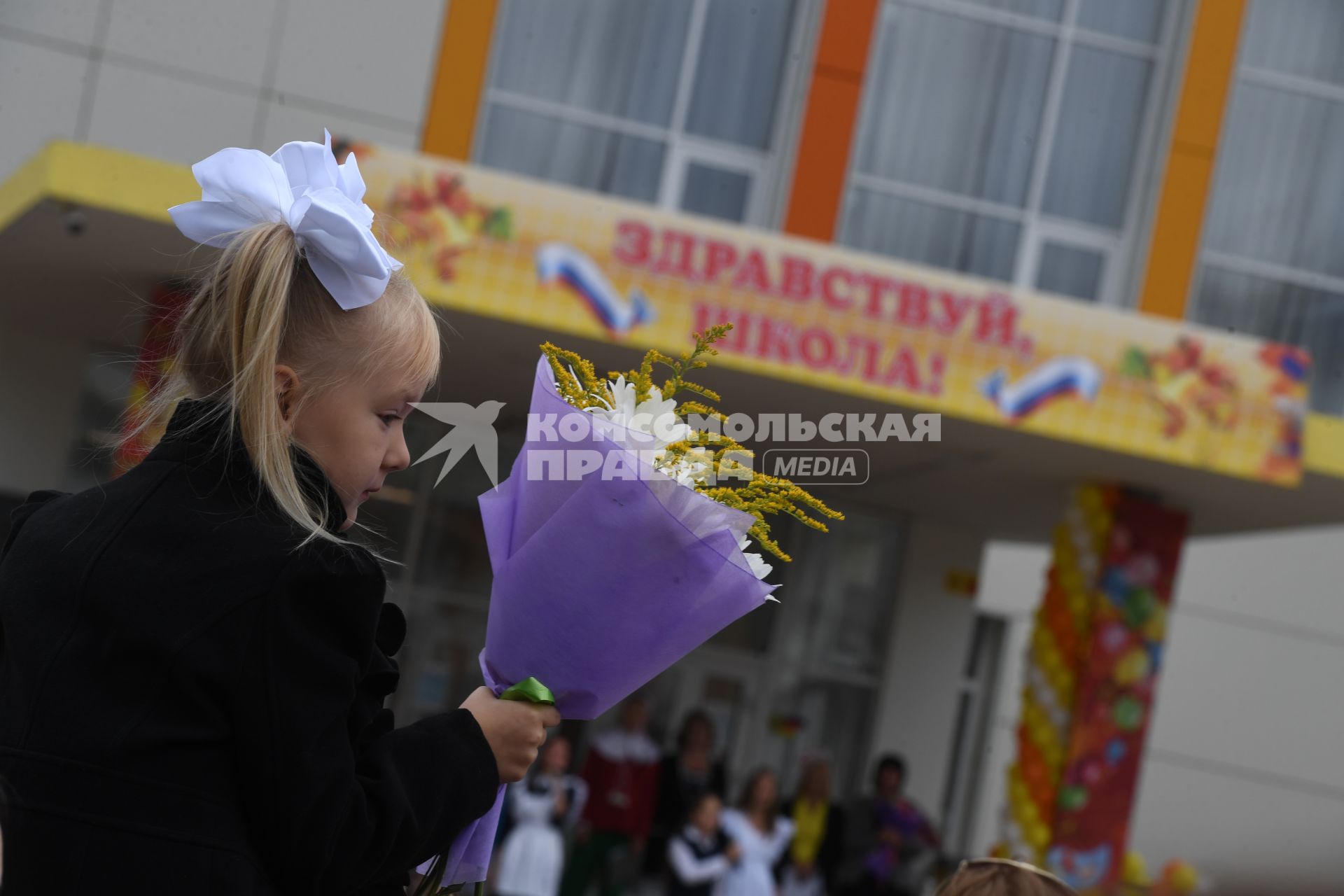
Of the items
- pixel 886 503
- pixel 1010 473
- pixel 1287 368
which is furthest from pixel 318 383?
pixel 886 503

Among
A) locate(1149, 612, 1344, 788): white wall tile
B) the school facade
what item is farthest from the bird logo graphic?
locate(1149, 612, 1344, 788): white wall tile

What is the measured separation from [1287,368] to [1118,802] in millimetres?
2745

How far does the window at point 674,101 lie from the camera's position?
1056cm

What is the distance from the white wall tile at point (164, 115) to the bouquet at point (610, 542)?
8566 mm

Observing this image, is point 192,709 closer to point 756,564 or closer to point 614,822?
point 756,564

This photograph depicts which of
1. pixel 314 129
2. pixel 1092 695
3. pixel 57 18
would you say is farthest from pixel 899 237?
pixel 57 18

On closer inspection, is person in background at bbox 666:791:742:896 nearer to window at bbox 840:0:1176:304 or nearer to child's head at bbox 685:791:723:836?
child's head at bbox 685:791:723:836

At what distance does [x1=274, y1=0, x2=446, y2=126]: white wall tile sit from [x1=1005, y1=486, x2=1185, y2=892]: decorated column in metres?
5.35

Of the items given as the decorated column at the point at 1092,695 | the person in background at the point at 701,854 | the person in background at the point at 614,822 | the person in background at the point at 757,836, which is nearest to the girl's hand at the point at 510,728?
the person in background at the point at 701,854

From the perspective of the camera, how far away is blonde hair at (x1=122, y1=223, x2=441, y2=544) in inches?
58.4

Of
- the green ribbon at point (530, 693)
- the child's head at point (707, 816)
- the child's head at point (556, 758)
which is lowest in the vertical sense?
the child's head at point (707, 816)

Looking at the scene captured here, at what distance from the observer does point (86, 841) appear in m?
1.36

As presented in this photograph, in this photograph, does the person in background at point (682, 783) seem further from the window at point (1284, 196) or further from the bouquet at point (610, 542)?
the bouquet at point (610, 542)

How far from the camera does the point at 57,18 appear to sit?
9359mm
